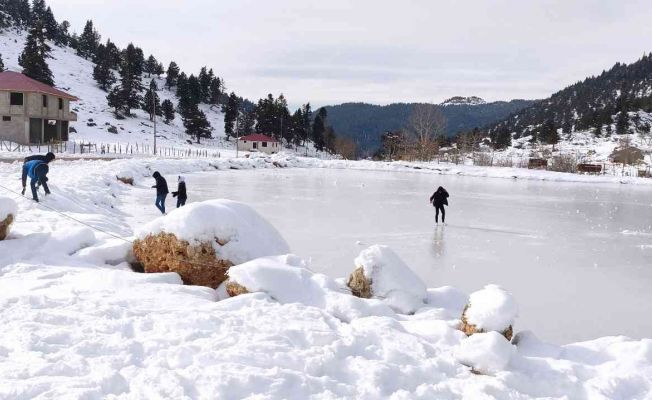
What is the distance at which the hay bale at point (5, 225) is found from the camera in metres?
7.72

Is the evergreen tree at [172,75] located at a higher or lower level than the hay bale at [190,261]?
higher

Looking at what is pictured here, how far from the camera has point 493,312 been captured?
5.18 m

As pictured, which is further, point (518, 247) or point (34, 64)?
point (34, 64)

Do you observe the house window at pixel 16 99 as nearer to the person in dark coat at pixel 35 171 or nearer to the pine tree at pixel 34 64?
the pine tree at pixel 34 64

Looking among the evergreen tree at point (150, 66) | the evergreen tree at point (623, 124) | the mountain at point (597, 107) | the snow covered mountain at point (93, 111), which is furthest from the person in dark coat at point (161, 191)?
the evergreen tree at point (623, 124)

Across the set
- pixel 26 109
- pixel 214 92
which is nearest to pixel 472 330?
pixel 26 109

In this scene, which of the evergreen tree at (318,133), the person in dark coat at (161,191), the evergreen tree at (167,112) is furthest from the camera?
the evergreen tree at (318,133)

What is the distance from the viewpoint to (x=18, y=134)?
141 feet

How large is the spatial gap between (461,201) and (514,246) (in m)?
11.5

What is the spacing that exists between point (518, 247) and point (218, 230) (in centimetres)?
846

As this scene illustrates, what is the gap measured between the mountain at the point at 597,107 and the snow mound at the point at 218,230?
107365 millimetres

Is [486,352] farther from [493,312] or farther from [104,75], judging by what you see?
[104,75]

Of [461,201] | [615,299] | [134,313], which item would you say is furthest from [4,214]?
[461,201]

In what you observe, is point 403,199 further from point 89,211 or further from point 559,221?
point 89,211
